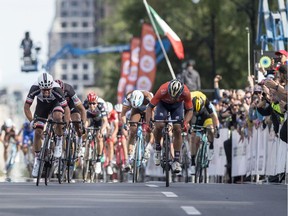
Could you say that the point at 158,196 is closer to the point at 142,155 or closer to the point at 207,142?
the point at 142,155

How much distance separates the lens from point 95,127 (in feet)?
94.1

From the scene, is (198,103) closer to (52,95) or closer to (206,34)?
(52,95)

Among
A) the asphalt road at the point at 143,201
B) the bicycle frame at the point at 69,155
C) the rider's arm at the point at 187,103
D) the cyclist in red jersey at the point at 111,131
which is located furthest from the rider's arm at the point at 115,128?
the asphalt road at the point at 143,201

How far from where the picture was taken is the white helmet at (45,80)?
2147 cm

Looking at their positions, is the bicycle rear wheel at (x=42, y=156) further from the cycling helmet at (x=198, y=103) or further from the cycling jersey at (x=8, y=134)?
the cycling jersey at (x=8, y=134)

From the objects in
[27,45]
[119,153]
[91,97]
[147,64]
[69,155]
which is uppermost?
[27,45]

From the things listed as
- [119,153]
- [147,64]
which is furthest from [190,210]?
[147,64]

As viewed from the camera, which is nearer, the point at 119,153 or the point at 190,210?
the point at 190,210

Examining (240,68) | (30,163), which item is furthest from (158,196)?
(240,68)

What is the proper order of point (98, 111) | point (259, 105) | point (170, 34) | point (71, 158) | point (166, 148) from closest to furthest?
point (166, 148), point (71, 158), point (259, 105), point (98, 111), point (170, 34)

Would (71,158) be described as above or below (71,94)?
below

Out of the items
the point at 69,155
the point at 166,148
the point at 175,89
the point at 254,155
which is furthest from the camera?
the point at 254,155

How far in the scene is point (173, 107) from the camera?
22844mm

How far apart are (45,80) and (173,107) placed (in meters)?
2.49
